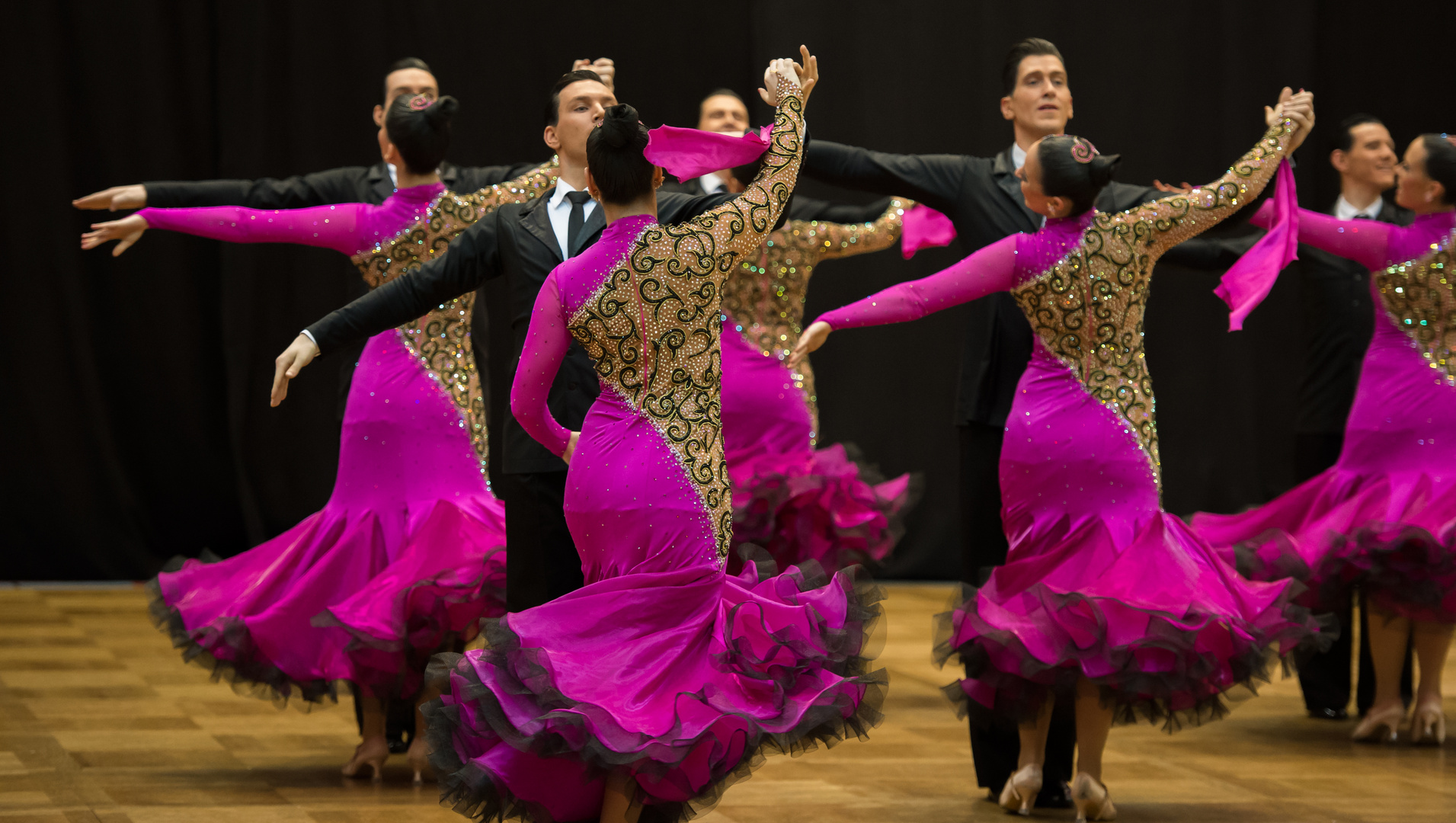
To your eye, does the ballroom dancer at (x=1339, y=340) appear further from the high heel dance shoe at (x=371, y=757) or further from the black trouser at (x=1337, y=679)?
the high heel dance shoe at (x=371, y=757)

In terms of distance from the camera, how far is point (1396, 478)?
501 centimetres

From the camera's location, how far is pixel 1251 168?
3.73m

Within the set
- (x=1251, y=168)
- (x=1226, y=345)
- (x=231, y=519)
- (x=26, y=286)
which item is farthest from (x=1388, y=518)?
(x=26, y=286)

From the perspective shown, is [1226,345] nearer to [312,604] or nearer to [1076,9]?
[1076,9]

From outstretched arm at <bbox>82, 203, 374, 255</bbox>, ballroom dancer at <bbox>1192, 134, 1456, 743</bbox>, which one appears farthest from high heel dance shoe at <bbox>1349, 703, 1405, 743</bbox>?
outstretched arm at <bbox>82, 203, 374, 255</bbox>

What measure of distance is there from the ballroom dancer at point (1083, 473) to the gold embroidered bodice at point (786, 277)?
1508 mm

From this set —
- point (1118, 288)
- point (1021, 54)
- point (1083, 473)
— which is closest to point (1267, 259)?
point (1118, 288)

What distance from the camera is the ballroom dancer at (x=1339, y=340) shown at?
549cm

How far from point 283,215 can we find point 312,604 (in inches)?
39.0

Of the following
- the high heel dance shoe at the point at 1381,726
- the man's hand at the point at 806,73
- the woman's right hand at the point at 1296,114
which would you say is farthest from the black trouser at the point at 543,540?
the high heel dance shoe at the point at 1381,726

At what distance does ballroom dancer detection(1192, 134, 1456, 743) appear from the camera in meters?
4.74

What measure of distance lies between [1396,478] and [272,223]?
132 inches

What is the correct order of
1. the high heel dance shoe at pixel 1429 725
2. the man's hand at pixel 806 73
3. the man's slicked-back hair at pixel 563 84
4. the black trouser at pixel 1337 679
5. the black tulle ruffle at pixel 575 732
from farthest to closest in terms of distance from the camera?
the black trouser at pixel 1337 679
the high heel dance shoe at pixel 1429 725
the man's slicked-back hair at pixel 563 84
the man's hand at pixel 806 73
the black tulle ruffle at pixel 575 732

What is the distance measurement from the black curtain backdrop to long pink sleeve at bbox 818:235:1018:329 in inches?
180
